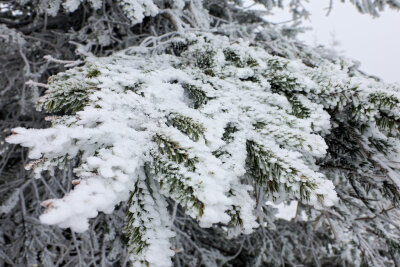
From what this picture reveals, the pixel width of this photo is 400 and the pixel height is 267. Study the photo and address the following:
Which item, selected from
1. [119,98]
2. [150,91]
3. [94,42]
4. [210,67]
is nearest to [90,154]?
[119,98]

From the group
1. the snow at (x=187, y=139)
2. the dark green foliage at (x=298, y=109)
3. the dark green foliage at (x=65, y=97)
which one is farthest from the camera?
the dark green foliage at (x=298, y=109)

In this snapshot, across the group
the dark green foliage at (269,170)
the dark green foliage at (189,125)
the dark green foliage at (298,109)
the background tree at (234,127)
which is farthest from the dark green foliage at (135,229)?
the dark green foliage at (298,109)

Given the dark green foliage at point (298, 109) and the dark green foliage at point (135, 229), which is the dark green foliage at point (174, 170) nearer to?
the dark green foliage at point (135, 229)

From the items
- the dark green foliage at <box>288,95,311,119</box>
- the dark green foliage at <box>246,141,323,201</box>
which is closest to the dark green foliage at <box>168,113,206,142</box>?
the dark green foliage at <box>246,141,323,201</box>

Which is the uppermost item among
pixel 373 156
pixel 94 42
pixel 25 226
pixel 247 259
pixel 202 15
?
pixel 202 15

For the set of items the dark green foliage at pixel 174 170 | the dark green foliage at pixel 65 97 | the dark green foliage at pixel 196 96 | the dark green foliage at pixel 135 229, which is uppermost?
the dark green foliage at pixel 65 97

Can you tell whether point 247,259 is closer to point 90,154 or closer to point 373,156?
point 373,156

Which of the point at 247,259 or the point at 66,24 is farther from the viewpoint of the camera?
the point at 247,259

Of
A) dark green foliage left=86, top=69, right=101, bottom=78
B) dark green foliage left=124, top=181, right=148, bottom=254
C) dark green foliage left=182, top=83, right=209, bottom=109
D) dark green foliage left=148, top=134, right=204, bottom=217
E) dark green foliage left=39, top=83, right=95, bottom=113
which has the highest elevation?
dark green foliage left=86, top=69, right=101, bottom=78

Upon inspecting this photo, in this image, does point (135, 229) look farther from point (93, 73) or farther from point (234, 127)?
point (93, 73)

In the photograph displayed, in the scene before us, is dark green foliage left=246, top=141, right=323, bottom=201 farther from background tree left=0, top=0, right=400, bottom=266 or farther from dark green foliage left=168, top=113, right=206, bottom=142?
dark green foliage left=168, top=113, right=206, bottom=142

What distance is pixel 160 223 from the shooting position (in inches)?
27.7

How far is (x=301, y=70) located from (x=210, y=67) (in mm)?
452

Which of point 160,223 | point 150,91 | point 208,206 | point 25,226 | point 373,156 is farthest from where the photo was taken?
point 25,226
